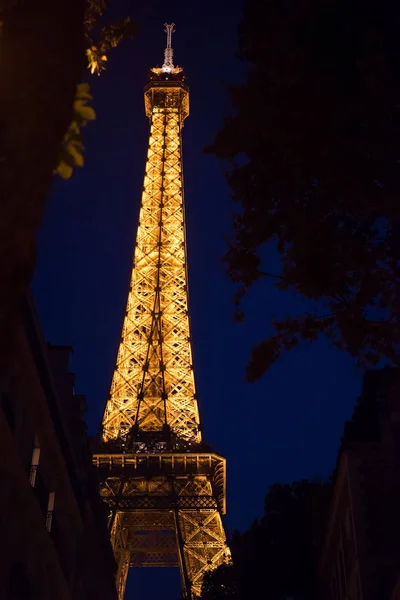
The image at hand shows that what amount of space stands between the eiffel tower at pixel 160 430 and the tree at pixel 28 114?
39.8 metres

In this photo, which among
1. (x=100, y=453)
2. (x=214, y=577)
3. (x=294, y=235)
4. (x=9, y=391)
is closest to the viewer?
(x=294, y=235)

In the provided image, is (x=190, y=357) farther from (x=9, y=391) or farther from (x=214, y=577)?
(x=9, y=391)

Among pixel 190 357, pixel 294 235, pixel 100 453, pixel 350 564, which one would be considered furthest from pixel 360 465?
pixel 190 357

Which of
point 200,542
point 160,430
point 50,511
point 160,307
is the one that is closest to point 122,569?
point 200,542

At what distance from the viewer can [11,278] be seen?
3.78 metres

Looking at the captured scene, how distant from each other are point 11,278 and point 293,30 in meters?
8.06

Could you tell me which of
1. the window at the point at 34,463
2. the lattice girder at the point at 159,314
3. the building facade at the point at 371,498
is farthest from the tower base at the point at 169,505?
the window at the point at 34,463

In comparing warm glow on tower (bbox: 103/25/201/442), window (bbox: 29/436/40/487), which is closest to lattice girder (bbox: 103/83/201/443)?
warm glow on tower (bbox: 103/25/201/442)

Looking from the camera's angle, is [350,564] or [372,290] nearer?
[372,290]

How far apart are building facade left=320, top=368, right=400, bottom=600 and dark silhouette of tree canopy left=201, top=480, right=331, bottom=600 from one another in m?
5.64

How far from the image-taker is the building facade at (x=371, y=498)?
19.5 metres

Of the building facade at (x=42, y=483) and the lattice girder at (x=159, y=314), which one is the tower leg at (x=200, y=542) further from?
the building facade at (x=42, y=483)

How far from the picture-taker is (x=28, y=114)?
13.4 ft

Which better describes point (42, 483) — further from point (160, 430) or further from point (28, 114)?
point (160, 430)
